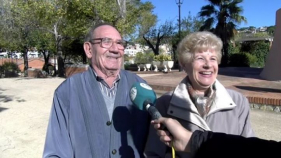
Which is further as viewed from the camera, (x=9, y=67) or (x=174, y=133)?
(x=9, y=67)

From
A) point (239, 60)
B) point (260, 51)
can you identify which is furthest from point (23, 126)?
point (260, 51)

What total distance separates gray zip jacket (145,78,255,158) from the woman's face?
3.7 inches

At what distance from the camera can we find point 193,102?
1877 millimetres

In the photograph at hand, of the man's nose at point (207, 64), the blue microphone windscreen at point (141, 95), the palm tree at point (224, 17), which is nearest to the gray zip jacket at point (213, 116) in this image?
the man's nose at point (207, 64)

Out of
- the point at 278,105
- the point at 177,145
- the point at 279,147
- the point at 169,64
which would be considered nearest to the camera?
the point at 279,147

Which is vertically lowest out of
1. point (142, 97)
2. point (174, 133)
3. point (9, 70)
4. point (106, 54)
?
point (9, 70)

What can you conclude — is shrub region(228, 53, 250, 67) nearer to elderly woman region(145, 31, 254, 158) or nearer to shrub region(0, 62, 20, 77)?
shrub region(0, 62, 20, 77)

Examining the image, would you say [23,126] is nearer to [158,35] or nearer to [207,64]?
[207,64]

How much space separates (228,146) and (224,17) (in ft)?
76.9

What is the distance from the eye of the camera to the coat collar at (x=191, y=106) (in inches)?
69.6

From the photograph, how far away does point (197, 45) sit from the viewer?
6.12 feet

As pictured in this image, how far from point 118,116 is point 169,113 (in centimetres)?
35

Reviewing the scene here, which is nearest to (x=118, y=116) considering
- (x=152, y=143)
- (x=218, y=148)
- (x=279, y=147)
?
(x=152, y=143)

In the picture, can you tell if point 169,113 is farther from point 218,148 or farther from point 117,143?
point 218,148
